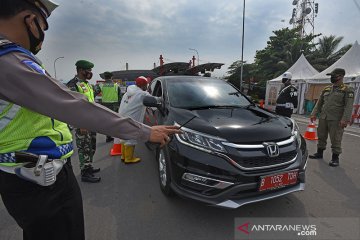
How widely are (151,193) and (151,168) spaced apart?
98 cm

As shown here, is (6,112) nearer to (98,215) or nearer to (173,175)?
(173,175)

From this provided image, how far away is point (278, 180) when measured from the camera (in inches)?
97.7

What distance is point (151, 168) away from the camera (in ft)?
14.0

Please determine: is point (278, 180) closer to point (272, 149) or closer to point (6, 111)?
point (272, 149)

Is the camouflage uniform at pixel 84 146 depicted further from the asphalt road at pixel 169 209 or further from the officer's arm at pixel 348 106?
the officer's arm at pixel 348 106

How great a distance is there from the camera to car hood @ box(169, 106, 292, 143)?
2479 mm

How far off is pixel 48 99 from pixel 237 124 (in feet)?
6.80

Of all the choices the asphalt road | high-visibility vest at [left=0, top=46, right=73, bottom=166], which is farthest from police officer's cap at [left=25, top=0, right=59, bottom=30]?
the asphalt road

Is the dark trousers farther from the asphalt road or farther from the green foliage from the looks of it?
the green foliage

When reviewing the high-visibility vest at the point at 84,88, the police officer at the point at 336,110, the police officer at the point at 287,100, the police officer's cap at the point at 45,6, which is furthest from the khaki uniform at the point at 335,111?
the police officer's cap at the point at 45,6

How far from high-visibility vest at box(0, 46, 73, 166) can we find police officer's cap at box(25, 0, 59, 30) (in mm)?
250

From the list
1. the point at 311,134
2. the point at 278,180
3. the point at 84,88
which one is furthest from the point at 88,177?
the point at 311,134

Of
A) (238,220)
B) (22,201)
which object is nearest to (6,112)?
(22,201)

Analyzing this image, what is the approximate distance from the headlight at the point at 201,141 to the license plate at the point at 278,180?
516 millimetres
